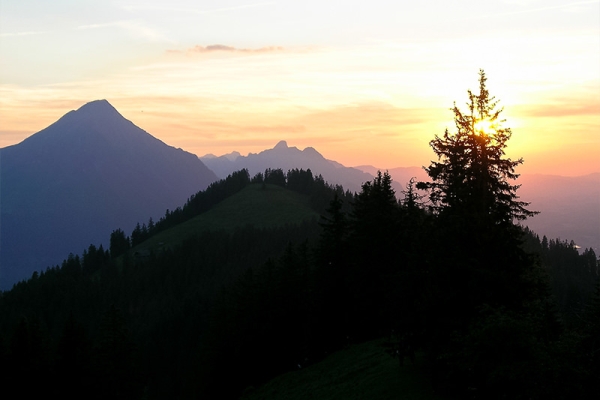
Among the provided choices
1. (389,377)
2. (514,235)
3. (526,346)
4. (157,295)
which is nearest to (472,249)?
(514,235)

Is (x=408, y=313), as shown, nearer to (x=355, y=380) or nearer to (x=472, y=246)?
(x=472, y=246)

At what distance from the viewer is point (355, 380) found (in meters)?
38.2

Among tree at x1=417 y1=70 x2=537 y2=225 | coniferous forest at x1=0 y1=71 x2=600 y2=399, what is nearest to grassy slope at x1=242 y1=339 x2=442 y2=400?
coniferous forest at x1=0 y1=71 x2=600 y2=399

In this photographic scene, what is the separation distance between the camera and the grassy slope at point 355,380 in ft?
106

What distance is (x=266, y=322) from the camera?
198ft

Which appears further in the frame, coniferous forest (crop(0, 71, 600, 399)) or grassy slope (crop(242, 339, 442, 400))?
grassy slope (crop(242, 339, 442, 400))

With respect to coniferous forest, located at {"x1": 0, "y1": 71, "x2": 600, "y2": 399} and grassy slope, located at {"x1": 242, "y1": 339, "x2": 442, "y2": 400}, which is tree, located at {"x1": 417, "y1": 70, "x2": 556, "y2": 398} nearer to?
coniferous forest, located at {"x1": 0, "y1": 71, "x2": 600, "y2": 399}

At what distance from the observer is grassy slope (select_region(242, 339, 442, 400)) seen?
32188 millimetres

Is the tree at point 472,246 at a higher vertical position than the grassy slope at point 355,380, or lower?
higher

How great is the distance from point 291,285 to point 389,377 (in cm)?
2569

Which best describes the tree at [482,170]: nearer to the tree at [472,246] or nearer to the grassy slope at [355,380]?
the tree at [472,246]

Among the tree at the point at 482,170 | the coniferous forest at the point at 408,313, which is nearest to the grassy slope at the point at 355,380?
the coniferous forest at the point at 408,313

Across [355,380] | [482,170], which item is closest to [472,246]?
[482,170]

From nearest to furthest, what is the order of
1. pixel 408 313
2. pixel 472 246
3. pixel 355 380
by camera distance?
pixel 472 246, pixel 408 313, pixel 355 380
